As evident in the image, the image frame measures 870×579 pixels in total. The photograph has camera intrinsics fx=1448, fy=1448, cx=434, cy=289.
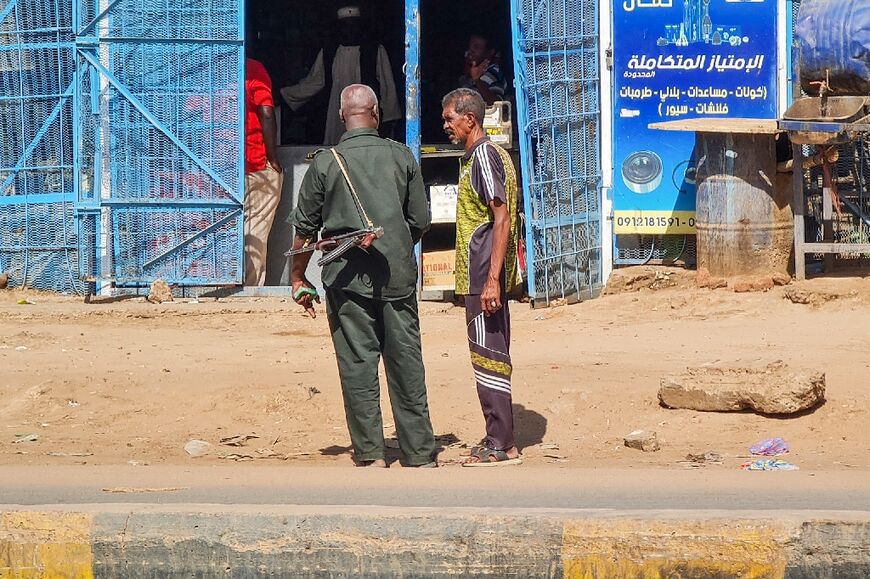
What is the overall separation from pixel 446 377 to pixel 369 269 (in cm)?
227

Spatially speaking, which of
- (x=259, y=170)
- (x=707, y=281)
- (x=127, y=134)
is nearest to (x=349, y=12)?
(x=259, y=170)

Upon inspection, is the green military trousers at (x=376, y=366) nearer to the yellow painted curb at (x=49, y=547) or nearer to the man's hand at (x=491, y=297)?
the man's hand at (x=491, y=297)

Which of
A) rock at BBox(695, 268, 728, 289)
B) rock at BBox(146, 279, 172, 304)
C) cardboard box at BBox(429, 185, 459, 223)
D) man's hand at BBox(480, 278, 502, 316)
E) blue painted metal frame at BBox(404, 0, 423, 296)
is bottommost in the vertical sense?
rock at BBox(146, 279, 172, 304)

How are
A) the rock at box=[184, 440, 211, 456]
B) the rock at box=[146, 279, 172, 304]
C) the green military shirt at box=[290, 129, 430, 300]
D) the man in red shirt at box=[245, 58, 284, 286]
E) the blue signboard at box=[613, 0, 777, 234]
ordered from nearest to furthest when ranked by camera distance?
the green military shirt at box=[290, 129, 430, 300]
the rock at box=[184, 440, 211, 456]
the blue signboard at box=[613, 0, 777, 234]
the rock at box=[146, 279, 172, 304]
the man in red shirt at box=[245, 58, 284, 286]

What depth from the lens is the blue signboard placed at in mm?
11211

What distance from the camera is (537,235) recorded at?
1107cm

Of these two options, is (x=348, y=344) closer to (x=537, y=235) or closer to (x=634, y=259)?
(x=537, y=235)

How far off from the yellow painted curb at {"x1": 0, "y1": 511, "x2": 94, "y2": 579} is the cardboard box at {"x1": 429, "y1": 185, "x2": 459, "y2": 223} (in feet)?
22.0

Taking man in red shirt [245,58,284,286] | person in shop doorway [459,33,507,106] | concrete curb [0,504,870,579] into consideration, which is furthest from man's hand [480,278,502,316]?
person in shop doorway [459,33,507,106]

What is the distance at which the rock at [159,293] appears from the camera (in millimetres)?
11359

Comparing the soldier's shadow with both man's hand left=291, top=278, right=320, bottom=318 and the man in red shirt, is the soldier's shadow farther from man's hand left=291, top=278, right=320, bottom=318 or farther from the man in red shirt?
the man in red shirt

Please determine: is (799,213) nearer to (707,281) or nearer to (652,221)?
(707,281)

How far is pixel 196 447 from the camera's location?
7.62 m

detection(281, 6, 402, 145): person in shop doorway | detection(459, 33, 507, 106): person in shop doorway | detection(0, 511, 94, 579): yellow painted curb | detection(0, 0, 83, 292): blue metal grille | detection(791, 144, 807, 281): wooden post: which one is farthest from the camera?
detection(281, 6, 402, 145): person in shop doorway
